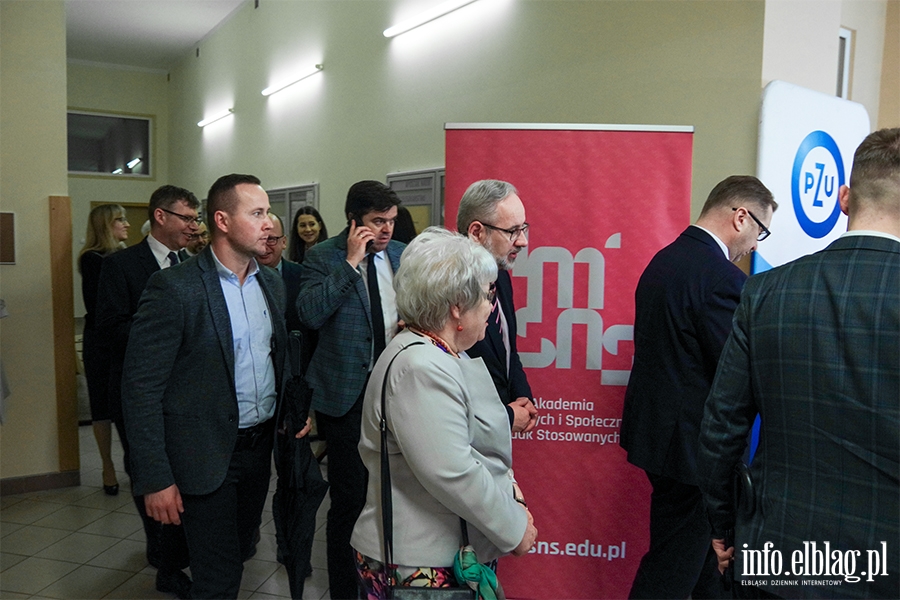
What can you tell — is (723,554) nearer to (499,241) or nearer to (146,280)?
(499,241)

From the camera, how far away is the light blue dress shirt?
2.14 m

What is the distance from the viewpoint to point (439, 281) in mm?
1501

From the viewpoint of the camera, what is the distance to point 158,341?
1988 mm

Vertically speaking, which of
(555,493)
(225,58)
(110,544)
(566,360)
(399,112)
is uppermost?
(225,58)

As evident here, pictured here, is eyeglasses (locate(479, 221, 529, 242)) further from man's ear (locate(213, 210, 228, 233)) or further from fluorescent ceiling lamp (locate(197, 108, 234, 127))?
fluorescent ceiling lamp (locate(197, 108, 234, 127))

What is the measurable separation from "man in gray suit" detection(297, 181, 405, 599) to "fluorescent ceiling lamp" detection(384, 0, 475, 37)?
111 inches

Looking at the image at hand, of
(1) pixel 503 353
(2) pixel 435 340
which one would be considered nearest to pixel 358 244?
(1) pixel 503 353

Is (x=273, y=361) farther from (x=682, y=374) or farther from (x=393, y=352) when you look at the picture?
(x=682, y=374)

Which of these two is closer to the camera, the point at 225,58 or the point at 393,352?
the point at 393,352

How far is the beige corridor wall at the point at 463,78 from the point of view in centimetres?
321

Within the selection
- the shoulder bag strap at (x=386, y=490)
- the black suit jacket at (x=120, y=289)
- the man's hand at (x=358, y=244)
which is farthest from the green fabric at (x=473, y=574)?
the black suit jacket at (x=120, y=289)

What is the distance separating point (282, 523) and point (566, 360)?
1261 millimetres

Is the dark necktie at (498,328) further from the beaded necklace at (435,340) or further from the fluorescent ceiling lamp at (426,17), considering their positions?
the fluorescent ceiling lamp at (426,17)

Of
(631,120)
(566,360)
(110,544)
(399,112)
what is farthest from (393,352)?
(399,112)
